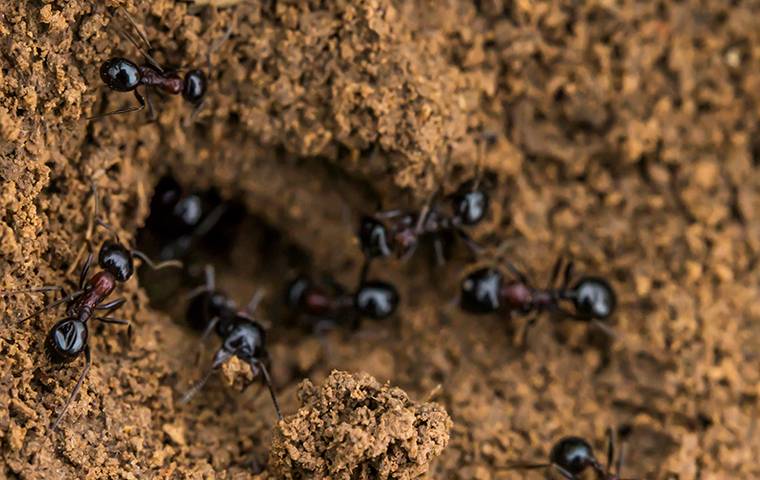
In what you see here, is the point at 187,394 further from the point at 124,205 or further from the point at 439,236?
the point at 439,236

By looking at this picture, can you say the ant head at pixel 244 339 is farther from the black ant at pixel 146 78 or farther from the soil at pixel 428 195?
the black ant at pixel 146 78

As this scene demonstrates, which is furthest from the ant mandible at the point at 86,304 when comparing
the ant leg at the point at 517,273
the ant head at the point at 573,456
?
the ant head at the point at 573,456

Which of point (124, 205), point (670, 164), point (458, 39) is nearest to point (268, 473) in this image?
point (124, 205)

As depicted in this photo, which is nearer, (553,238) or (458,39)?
(458,39)

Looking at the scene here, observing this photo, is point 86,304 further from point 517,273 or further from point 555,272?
point 555,272

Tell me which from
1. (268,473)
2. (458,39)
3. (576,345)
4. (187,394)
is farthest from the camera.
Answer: (576,345)

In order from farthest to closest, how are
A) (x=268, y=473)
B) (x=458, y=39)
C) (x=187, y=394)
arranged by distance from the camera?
(x=458, y=39), (x=187, y=394), (x=268, y=473)

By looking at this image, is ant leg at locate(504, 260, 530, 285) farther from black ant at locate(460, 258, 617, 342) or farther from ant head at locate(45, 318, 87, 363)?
ant head at locate(45, 318, 87, 363)
